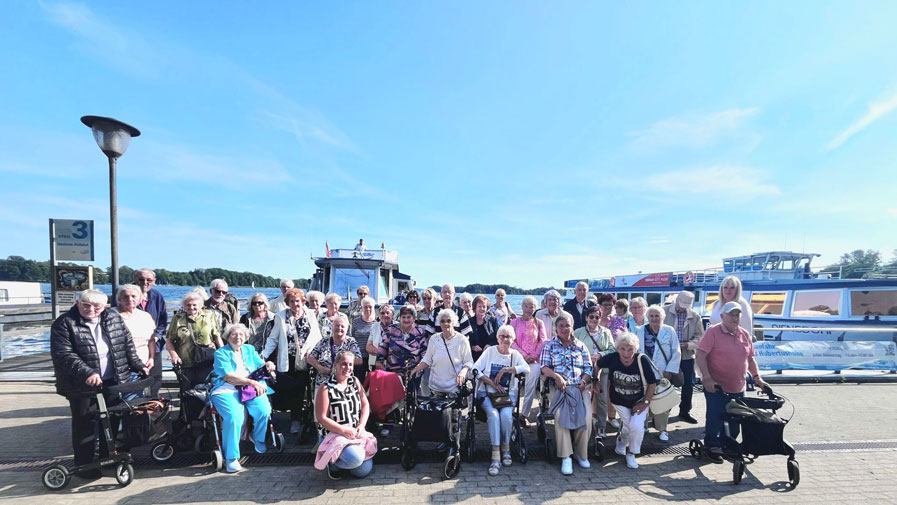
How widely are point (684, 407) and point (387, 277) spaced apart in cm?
833

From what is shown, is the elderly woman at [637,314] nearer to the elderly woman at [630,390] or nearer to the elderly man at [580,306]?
the elderly man at [580,306]

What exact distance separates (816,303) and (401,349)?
15.1m

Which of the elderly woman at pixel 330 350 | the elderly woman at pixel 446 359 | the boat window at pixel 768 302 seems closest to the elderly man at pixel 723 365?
the elderly woman at pixel 446 359

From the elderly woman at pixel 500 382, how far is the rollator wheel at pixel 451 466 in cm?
40

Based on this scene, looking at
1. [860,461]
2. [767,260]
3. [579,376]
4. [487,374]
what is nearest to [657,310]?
[579,376]

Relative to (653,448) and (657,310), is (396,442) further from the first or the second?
(657,310)

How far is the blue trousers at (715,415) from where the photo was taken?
3.94 m

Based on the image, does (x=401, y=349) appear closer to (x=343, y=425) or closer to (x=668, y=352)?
(x=343, y=425)

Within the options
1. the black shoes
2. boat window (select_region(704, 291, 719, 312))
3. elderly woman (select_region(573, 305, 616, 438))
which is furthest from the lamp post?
boat window (select_region(704, 291, 719, 312))

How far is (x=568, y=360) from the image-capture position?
13.3 feet

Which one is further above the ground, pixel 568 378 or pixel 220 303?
pixel 220 303

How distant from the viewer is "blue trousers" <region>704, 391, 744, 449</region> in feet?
12.9

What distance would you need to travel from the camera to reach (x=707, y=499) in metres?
3.27

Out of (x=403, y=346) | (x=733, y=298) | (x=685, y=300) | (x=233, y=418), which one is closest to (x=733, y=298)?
(x=733, y=298)
